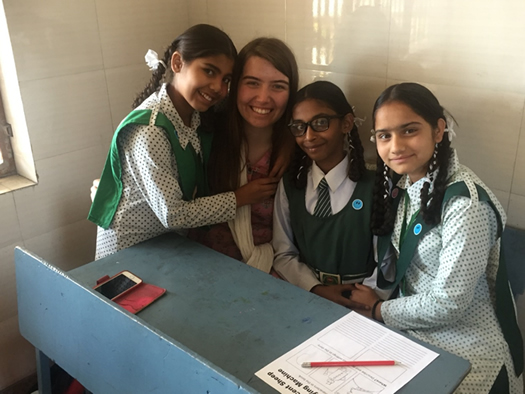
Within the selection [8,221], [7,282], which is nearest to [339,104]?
[8,221]

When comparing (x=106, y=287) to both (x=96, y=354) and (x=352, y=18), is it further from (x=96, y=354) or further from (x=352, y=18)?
(x=352, y=18)

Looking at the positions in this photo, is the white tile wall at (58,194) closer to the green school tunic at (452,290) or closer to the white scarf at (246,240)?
the white scarf at (246,240)

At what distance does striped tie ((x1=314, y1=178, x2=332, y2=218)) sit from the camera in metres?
1.75

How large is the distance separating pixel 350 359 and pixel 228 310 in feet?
1.14

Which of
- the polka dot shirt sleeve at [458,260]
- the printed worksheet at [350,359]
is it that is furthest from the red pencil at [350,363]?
the polka dot shirt sleeve at [458,260]

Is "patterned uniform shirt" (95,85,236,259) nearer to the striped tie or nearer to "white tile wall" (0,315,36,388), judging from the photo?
the striped tie

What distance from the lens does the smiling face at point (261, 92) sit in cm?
176

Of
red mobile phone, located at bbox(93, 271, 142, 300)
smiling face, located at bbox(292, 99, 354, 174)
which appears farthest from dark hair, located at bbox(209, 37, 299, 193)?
red mobile phone, located at bbox(93, 271, 142, 300)

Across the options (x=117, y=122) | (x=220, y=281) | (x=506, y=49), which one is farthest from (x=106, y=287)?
(x=506, y=49)

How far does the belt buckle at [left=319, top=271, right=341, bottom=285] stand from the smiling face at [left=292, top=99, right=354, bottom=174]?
36 centimetres

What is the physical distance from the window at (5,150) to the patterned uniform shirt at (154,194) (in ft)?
2.02

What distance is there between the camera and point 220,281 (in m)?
1.49

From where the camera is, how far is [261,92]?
69.6 inches

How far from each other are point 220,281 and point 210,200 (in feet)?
1.11
